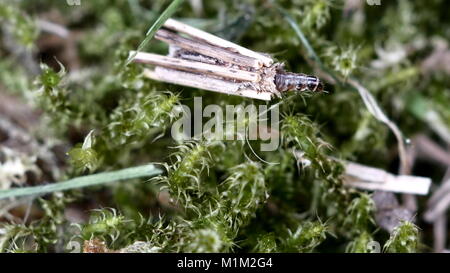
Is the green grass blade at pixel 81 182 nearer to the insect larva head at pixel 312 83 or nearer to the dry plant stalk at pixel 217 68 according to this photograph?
the dry plant stalk at pixel 217 68

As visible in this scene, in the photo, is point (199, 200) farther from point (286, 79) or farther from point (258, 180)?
point (286, 79)

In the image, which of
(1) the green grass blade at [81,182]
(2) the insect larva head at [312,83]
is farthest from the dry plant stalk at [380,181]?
(1) the green grass blade at [81,182]

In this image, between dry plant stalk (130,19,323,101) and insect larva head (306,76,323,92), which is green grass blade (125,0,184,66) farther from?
insect larva head (306,76,323,92)

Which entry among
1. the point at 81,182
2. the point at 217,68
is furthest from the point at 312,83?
the point at 81,182

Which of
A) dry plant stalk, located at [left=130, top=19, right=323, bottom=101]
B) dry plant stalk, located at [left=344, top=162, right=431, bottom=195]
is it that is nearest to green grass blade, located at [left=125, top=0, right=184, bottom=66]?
dry plant stalk, located at [left=130, top=19, right=323, bottom=101]

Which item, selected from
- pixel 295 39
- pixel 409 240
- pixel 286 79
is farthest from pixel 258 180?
pixel 295 39

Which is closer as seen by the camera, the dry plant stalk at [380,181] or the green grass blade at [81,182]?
the green grass blade at [81,182]
